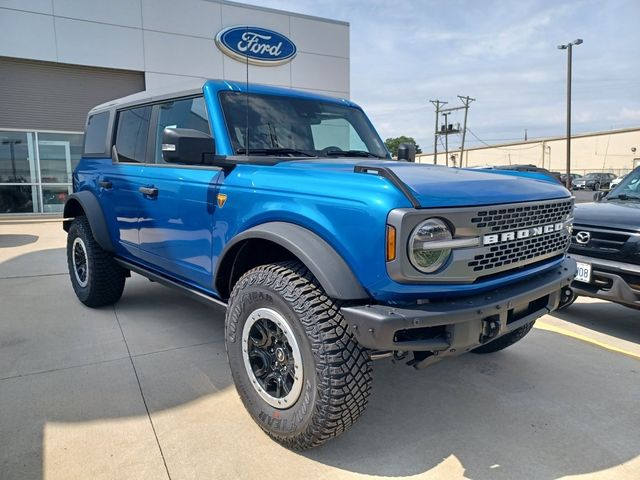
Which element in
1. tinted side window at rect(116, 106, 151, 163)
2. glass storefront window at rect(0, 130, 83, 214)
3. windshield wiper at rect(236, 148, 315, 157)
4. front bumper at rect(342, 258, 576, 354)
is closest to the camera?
front bumper at rect(342, 258, 576, 354)

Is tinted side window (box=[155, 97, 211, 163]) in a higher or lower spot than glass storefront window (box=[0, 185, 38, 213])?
higher

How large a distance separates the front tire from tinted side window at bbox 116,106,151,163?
1.90 m

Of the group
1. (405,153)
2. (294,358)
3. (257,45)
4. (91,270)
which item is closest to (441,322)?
(294,358)

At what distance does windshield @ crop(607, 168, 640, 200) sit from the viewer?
489 centimetres

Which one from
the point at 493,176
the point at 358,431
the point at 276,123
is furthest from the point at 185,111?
the point at 358,431

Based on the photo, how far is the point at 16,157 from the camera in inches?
508

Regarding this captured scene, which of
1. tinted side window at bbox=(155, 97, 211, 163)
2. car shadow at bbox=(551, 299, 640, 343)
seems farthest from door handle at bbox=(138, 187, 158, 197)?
car shadow at bbox=(551, 299, 640, 343)

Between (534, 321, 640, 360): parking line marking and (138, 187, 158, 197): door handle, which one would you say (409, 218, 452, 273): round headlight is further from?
(534, 321, 640, 360): parking line marking

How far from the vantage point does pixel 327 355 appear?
2072 mm

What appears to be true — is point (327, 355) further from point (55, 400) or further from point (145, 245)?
point (145, 245)

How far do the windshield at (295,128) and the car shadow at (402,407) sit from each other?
Answer: 5.22 feet

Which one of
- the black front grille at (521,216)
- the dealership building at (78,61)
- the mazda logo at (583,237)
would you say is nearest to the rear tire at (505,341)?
the black front grille at (521,216)

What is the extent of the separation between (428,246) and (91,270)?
354 centimetres

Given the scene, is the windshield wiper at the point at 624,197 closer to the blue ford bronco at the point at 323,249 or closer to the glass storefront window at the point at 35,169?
the blue ford bronco at the point at 323,249
